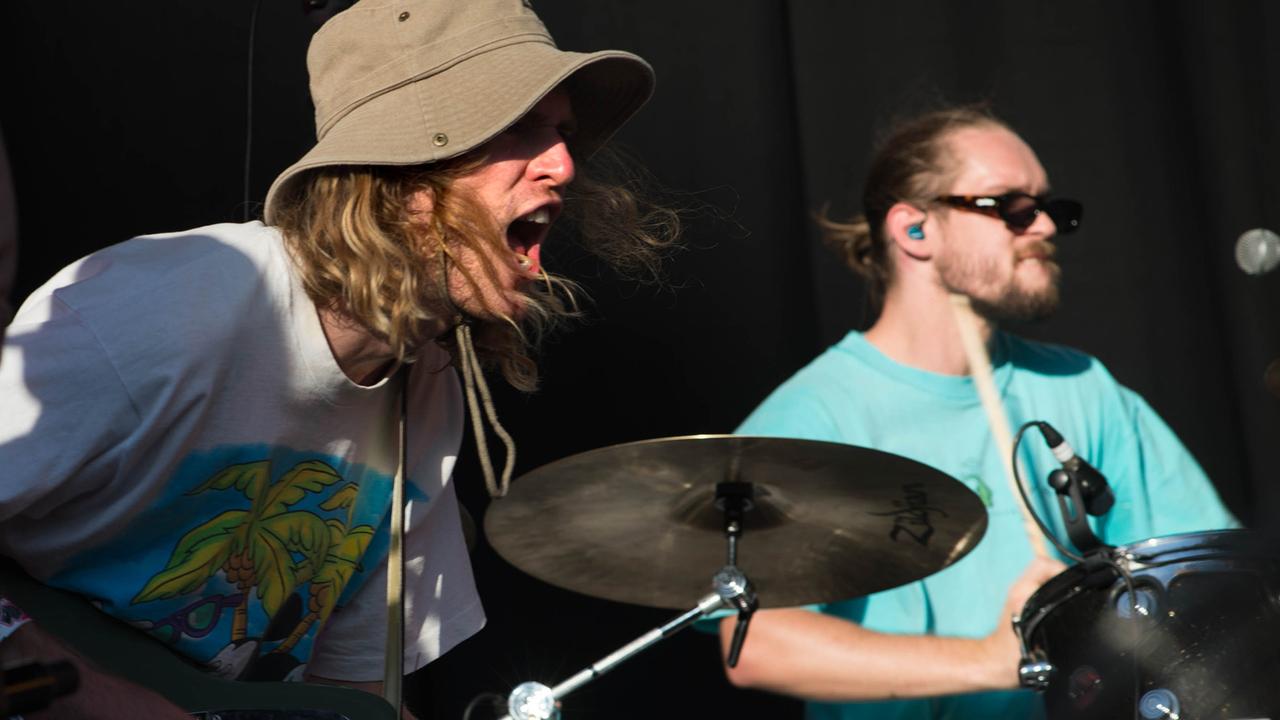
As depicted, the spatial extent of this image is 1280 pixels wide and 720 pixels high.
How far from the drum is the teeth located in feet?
2.88

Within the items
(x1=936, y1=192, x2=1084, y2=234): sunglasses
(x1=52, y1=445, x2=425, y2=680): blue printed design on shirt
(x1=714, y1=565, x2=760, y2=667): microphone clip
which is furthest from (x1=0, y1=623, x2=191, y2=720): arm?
(x1=936, y1=192, x2=1084, y2=234): sunglasses

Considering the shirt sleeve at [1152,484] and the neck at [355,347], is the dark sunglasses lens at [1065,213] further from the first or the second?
the neck at [355,347]

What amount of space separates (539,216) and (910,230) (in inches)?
42.2

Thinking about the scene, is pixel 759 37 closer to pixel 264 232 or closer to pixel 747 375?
pixel 747 375

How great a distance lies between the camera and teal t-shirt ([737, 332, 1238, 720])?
248cm

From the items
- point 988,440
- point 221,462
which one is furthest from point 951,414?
point 221,462

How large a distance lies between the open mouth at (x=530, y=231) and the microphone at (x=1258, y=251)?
1.37 m

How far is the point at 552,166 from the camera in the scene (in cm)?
184

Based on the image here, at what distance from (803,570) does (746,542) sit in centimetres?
11

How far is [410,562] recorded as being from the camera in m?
2.03

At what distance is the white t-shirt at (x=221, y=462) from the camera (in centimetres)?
145

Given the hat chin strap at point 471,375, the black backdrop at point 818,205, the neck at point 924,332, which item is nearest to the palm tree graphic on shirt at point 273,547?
the hat chin strap at point 471,375

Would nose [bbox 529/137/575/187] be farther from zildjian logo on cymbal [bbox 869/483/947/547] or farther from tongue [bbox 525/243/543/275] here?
zildjian logo on cymbal [bbox 869/483/947/547]

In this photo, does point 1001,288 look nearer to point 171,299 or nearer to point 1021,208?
point 1021,208
